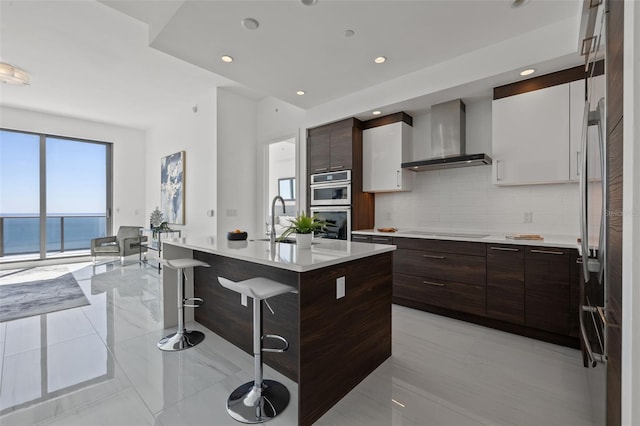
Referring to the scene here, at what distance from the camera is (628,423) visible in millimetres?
631

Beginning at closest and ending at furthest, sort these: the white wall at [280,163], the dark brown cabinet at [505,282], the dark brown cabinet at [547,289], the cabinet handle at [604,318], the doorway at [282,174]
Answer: the cabinet handle at [604,318] → the dark brown cabinet at [547,289] → the dark brown cabinet at [505,282] → the doorway at [282,174] → the white wall at [280,163]

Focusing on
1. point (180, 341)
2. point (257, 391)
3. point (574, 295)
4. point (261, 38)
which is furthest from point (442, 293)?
point (261, 38)

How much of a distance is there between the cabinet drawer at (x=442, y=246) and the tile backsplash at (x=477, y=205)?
0.62 metres

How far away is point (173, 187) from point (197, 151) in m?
1.18

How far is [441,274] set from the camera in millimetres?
3041

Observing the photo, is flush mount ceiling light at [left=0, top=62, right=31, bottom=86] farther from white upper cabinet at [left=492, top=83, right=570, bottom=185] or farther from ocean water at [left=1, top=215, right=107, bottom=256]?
white upper cabinet at [left=492, top=83, right=570, bottom=185]

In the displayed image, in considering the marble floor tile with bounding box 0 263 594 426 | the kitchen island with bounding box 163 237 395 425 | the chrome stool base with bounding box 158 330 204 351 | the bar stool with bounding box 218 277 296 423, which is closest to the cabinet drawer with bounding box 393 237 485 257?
the marble floor tile with bounding box 0 263 594 426

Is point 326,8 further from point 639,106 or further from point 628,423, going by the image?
point 628,423

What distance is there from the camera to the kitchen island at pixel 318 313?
5.11ft

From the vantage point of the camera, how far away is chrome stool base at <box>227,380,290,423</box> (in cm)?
158

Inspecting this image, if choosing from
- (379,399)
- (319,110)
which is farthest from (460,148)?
(379,399)

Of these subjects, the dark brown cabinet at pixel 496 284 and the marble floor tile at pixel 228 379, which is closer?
the marble floor tile at pixel 228 379

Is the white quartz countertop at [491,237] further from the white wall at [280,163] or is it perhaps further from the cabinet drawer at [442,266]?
the white wall at [280,163]

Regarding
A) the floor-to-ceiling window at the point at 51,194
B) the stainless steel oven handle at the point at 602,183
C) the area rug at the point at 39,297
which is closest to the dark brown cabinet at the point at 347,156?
the stainless steel oven handle at the point at 602,183
